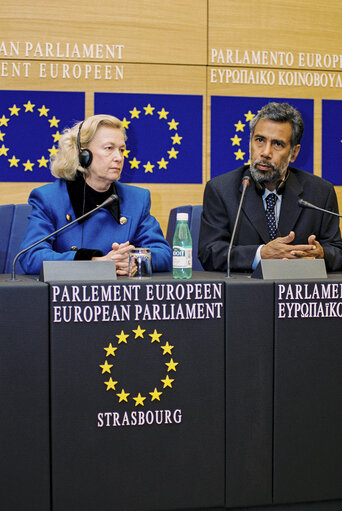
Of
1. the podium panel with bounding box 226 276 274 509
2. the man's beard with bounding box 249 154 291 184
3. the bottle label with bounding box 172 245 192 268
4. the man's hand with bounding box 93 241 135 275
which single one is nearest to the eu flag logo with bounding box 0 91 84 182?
the man's beard with bounding box 249 154 291 184

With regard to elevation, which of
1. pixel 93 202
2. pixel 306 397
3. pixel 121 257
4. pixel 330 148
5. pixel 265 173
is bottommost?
pixel 306 397

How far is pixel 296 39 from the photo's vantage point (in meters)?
3.59

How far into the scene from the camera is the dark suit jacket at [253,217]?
8.51 feet

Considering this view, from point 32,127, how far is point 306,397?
225cm

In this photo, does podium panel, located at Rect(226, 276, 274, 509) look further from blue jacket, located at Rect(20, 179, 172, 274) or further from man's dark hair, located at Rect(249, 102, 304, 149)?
man's dark hair, located at Rect(249, 102, 304, 149)

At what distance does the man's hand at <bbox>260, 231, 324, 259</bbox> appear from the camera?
2.25m

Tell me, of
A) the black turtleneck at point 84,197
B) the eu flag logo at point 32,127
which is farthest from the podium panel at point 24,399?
the eu flag logo at point 32,127

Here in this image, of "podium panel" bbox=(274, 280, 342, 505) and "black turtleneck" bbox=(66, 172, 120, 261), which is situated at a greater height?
"black turtleneck" bbox=(66, 172, 120, 261)

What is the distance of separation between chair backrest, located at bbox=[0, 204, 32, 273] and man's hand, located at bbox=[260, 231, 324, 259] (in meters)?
1.30

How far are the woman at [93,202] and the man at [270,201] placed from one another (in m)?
0.24

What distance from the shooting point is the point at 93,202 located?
2.56 meters

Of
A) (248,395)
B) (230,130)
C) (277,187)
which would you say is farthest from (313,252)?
(230,130)

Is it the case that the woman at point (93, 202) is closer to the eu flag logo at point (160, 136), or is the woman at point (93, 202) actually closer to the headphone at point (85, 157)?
the headphone at point (85, 157)

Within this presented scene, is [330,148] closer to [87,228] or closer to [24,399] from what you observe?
[87,228]
